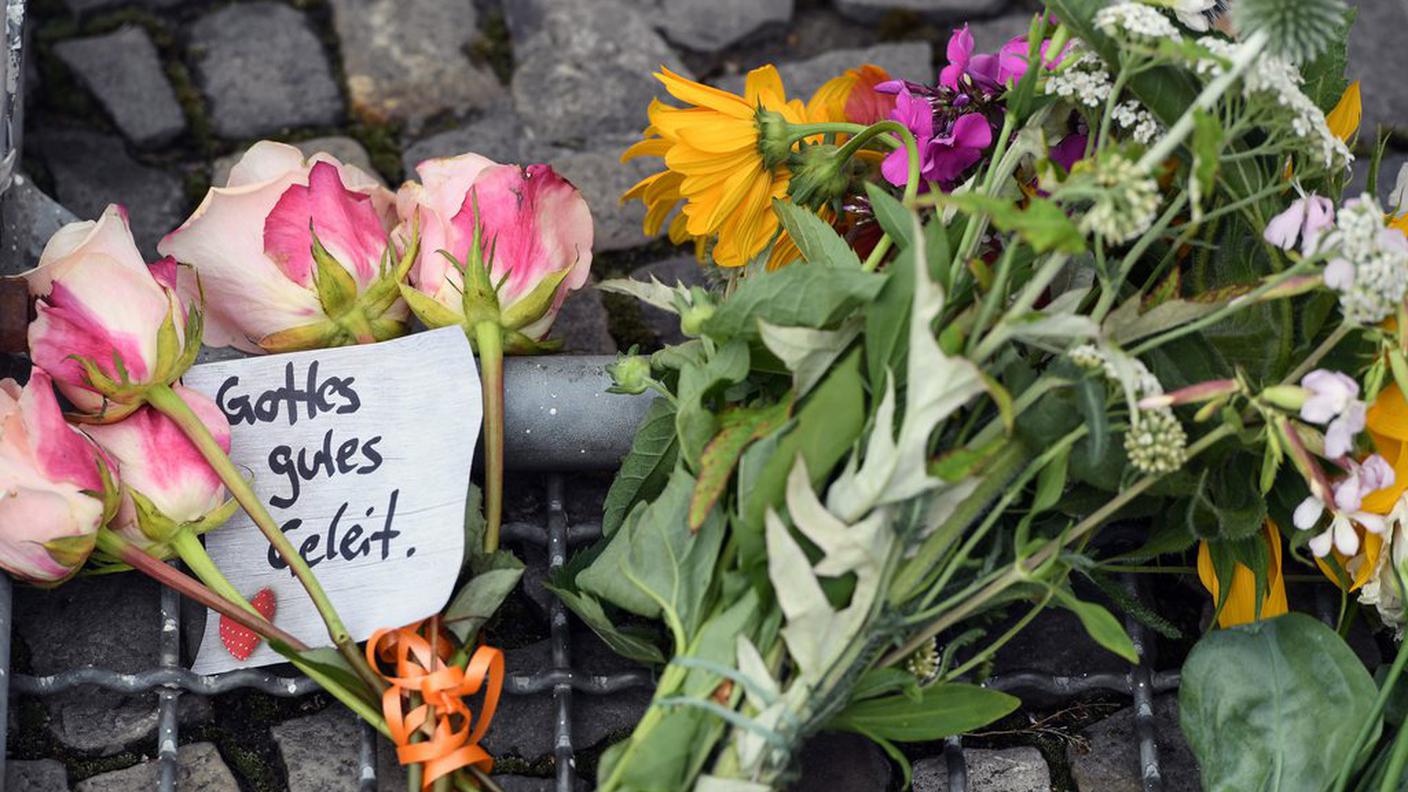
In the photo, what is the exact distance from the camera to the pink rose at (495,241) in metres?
1.16

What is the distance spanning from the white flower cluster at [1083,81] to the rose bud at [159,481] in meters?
0.65

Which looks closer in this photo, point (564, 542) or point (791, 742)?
point (791, 742)

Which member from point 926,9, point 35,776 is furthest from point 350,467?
point 926,9

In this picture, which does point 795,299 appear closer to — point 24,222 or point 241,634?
point 241,634

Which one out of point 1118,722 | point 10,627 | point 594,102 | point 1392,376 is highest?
point 594,102

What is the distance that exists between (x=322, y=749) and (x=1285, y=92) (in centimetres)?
81

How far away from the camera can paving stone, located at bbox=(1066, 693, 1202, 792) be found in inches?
45.5

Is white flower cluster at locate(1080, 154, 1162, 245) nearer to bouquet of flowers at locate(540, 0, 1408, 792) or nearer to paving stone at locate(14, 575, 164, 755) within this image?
bouquet of flowers at locate(540, 0, 1408, 792)

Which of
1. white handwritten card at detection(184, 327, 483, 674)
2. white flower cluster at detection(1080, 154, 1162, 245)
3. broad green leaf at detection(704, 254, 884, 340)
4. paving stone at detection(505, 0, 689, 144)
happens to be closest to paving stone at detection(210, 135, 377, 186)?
paving stone at detection(505, 0, 689, 144)

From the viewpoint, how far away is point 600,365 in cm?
128

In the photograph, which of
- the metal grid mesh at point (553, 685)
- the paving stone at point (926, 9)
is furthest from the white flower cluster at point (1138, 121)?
the paving stone at point (926, 9)

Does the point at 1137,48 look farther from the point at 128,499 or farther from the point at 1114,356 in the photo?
the point at 128,499

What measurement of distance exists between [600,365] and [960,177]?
0.34 meters

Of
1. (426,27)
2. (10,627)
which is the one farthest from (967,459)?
(426,27)
